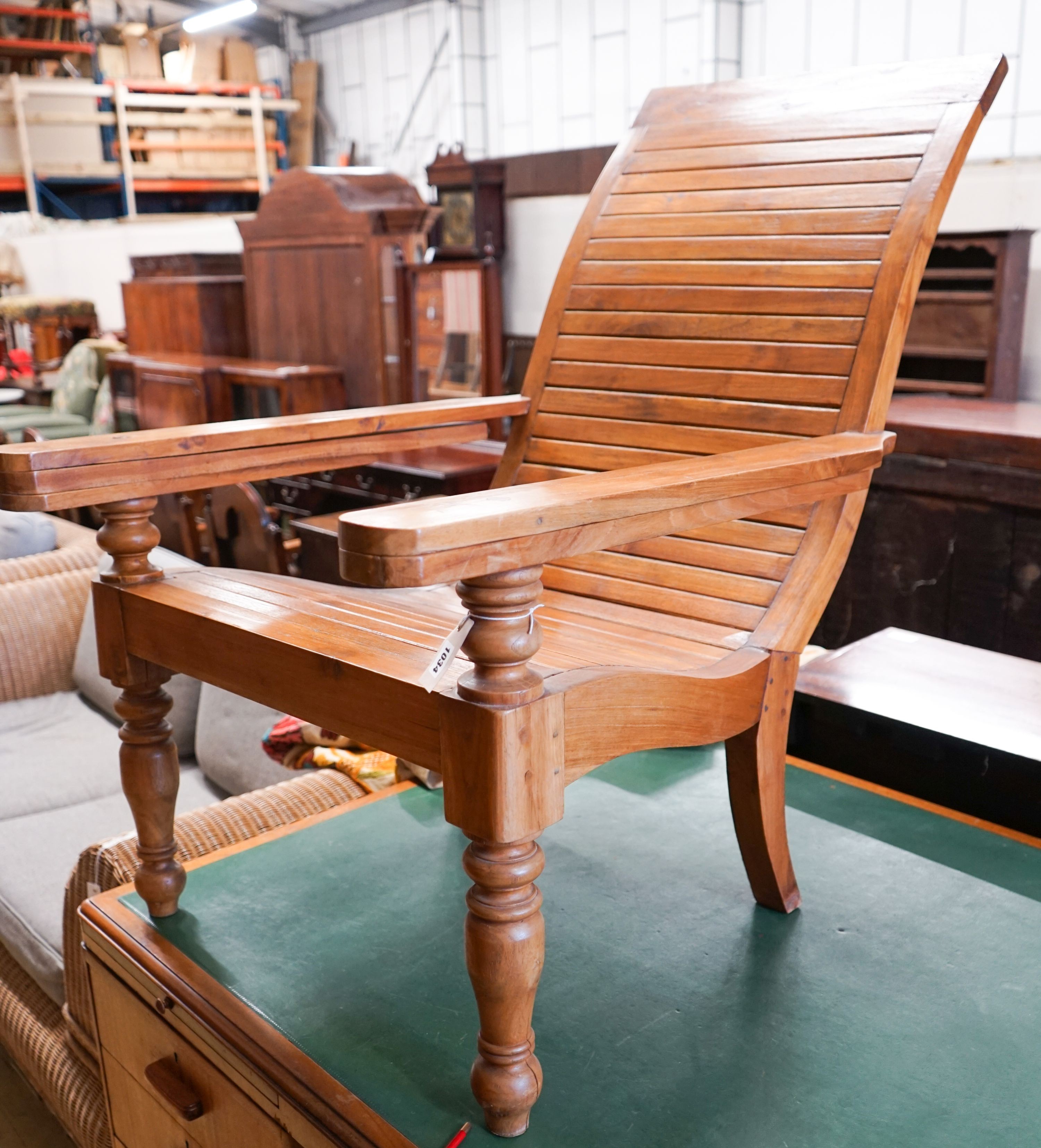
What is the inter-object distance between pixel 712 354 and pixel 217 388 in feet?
12.9

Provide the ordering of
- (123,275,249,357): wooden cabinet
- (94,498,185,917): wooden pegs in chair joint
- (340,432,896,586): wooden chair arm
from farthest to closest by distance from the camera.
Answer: (123,275,249,357): wooden cabinet, (94,498,185,917): wooden pegs in chair joint, (340,432,896,586): wooden chair arm

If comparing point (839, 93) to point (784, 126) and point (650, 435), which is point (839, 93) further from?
point (650, 435)

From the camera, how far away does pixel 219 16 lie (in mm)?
9453

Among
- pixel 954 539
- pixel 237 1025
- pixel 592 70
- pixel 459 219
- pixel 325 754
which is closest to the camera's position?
pixel 237 1025

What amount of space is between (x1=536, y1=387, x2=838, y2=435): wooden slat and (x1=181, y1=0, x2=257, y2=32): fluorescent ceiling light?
8.53 metres

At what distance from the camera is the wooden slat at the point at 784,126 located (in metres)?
1.43

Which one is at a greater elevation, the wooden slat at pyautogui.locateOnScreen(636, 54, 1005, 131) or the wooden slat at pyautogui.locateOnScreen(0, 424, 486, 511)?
the wooden slat at pyautogui.locateOnScreen(636, 54, 1005, 131)

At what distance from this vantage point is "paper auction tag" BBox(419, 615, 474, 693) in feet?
2.86

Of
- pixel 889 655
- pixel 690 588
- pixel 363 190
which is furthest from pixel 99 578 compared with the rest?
pixel 363 190

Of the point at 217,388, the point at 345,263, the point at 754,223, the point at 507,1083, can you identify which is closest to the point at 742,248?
the point at 754,223

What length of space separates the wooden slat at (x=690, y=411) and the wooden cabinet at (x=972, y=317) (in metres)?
2.66

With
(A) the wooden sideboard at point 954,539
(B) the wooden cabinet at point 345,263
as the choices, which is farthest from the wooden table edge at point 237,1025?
(B) the wooden cabinet at point 345,263

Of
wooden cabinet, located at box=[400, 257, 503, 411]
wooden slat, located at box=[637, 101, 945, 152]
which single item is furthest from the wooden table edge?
wooden cabinet, located at box=[400, 257, 503, 411]

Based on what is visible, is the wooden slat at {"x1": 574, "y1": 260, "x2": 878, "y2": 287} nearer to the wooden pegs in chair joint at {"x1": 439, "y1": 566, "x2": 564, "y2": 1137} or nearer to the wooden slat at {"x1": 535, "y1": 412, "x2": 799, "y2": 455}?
the wooden slat at {"x1": 535, "y1": 412, "x2": 799, "y2": 455}
